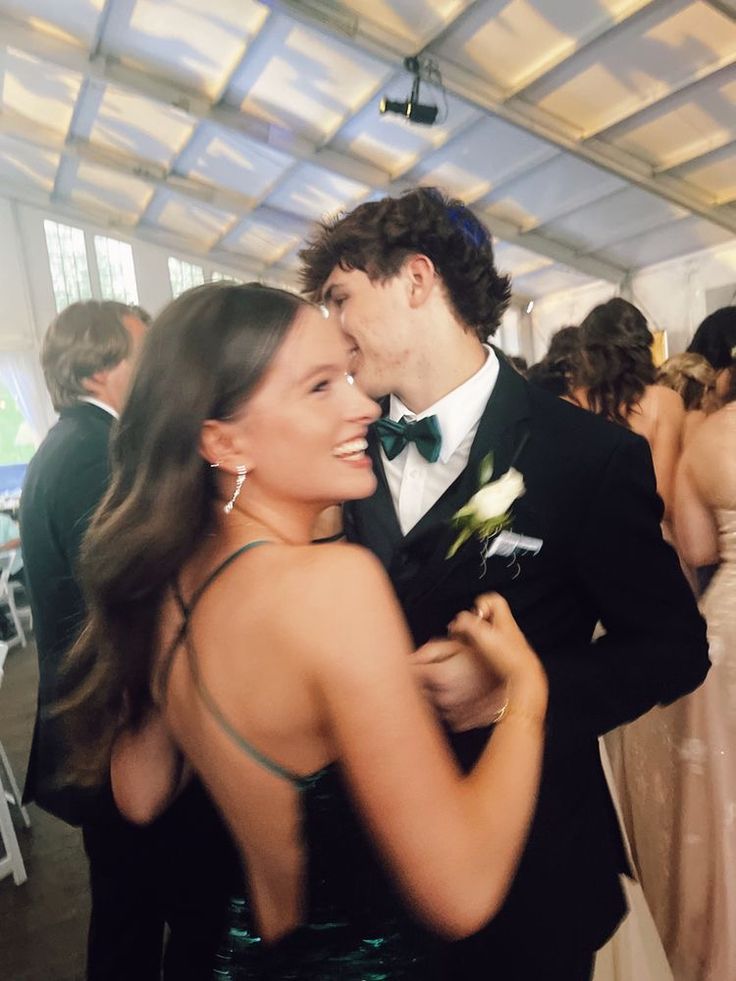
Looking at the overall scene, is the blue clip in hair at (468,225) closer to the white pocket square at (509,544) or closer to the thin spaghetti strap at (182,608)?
the white pocket square at (509,544)

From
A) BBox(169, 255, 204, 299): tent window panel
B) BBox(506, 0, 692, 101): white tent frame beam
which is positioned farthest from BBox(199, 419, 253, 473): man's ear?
BBox(169, 255, 204, 299): tent window panel

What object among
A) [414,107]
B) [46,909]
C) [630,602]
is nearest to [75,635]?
[630,602]

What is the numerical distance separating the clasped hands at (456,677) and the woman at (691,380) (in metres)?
2.39

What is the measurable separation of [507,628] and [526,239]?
357 inches

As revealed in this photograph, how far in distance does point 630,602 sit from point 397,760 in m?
0.62

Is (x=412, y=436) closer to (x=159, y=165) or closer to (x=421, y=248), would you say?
(x=421, y=248)

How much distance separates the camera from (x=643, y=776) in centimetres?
239

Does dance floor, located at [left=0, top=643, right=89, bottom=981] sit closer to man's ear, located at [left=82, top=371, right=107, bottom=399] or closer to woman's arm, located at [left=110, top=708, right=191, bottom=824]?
woman's arm, located at [left=110, top=708, right=191, bottom=824]

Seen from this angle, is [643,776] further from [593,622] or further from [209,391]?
[209,391]

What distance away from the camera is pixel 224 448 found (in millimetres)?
1000

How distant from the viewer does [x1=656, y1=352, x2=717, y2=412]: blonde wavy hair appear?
321cm

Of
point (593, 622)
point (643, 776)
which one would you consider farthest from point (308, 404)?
point (643, 776)

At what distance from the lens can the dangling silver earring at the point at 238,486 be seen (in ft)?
3.29

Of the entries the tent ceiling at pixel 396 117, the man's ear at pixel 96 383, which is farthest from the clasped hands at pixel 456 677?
the tent ceiling at pixel 396 117
